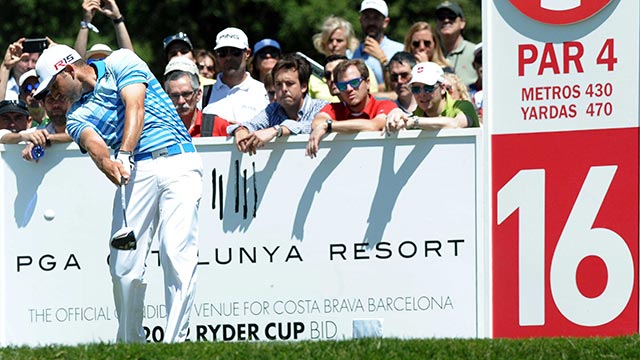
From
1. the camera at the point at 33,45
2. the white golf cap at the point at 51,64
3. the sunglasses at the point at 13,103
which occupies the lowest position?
the sunglasses at the point at 13,103

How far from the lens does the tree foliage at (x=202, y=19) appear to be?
70.3 ft

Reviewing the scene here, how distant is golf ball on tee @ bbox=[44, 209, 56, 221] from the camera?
11461mm

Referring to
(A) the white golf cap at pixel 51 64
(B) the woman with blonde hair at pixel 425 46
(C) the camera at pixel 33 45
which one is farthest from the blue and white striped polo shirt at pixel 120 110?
(B) the woman with blonde hair at pixel 425 46

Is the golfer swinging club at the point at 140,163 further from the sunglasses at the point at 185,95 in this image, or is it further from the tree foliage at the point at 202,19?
the tree foliage at the point at 202,19

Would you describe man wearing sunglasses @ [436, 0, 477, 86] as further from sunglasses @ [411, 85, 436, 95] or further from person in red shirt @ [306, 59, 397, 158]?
sunglasses @ [411, 85, 436, 95]

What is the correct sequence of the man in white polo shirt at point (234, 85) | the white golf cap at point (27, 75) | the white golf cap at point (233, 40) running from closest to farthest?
the man in white polo shirt at point (234, 85) → the white golf cap at point (233, 40) → the white golf cap at point (27, 75)

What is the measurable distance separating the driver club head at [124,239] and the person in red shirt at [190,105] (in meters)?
1.73

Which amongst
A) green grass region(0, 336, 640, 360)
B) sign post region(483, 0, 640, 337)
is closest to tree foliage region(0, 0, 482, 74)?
sign post region(483, 0, 640, 337)

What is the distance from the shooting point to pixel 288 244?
36.7ft

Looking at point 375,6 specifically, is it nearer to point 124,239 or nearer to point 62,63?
point 62,63

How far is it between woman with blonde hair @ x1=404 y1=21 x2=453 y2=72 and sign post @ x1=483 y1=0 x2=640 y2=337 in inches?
111

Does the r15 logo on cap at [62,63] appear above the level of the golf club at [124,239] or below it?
above

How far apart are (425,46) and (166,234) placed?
394cm

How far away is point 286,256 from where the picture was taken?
11.2 metres
